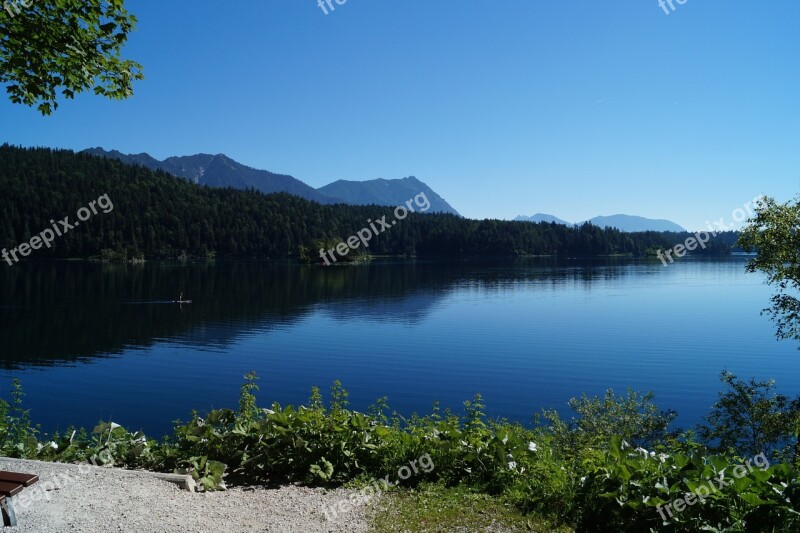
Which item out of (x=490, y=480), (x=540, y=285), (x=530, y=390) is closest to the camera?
(x=490, y=480)

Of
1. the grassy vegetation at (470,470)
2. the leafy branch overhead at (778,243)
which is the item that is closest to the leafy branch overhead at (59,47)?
the grassy vegetation at (470,470)

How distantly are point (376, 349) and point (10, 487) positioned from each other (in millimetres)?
34918

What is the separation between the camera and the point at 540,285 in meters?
101

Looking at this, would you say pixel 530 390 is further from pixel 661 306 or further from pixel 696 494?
pixel 661 306

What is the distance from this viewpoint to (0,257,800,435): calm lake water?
27.7 metres

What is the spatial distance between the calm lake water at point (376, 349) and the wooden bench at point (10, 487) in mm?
15152

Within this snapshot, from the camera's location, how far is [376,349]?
4178cm

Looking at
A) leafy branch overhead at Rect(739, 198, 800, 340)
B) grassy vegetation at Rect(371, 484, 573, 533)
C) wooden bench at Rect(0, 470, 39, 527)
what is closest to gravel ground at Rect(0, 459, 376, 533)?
wooden bench at Rect(0, 470, 39, 527)

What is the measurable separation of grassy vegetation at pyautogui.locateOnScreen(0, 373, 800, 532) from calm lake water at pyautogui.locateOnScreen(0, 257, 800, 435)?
12.4 metres

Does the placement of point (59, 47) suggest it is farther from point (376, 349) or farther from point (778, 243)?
point (376, 349)

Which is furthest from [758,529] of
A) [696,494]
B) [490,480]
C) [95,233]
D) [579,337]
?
[95,233]

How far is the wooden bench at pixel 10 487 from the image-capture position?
7.16m

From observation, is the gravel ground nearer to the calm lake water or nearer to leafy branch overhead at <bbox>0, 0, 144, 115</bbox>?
leafy branch overhead at <bbox>0, 0, 144, 115</bbox>

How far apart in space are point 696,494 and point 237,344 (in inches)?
1623
